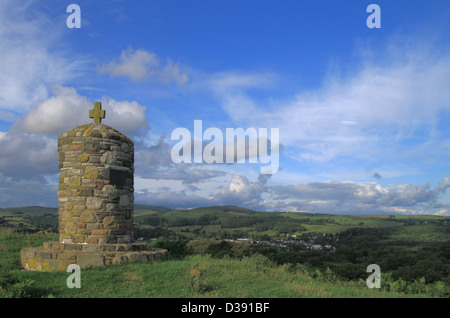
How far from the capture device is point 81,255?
1255 centimetres

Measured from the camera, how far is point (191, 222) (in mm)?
88000

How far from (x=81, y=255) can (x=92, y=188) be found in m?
2.68

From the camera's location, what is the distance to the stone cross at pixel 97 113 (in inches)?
590

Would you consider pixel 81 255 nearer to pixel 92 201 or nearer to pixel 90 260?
pixel 90 260

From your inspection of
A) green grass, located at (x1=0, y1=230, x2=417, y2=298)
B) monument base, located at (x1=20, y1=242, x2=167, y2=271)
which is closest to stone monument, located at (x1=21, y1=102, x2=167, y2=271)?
monument base, located at (x1=20, y1=242, x2=167, y2=271)

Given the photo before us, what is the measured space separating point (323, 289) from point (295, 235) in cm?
6668

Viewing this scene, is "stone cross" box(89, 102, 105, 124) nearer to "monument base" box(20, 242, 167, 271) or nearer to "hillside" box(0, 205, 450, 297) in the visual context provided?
"monument base" box(20, 242, 167, 271)

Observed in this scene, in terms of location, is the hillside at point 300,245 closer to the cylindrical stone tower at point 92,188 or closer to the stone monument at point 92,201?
the stone monument at point 92,201

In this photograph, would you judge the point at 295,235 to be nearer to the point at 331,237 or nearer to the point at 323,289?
the point at 331,237

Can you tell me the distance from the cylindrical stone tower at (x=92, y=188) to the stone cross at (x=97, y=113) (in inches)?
22.7

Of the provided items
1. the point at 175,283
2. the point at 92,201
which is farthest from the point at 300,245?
the point at 175,283

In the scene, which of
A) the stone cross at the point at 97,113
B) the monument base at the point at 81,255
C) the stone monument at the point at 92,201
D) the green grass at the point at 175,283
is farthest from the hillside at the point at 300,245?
the stone cross at the point at 97,113

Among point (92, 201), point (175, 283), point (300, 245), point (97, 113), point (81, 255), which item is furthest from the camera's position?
point (300, 245)
